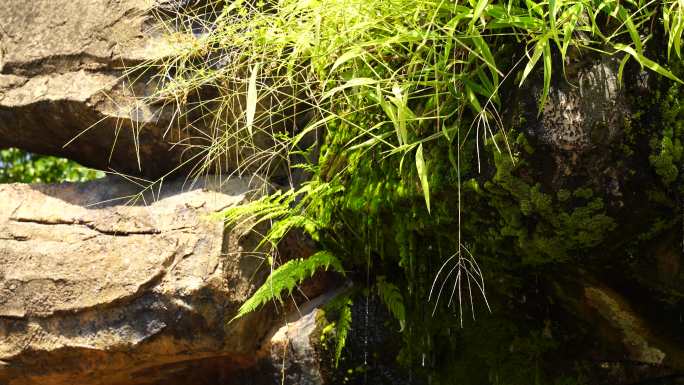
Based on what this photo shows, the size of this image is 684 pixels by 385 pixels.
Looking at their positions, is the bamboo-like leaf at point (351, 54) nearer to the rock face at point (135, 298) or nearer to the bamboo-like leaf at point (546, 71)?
the bamboo-like leaf at point (546, 71)

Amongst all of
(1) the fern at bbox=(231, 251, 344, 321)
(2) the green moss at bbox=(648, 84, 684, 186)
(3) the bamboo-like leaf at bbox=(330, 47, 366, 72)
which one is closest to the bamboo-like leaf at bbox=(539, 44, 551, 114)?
(2) the green moss at bbox=(648, 84, 684, 186)

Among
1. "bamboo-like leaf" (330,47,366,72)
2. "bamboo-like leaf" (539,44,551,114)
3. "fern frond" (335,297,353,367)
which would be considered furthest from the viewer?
"fern frond" (335,297,353,367)

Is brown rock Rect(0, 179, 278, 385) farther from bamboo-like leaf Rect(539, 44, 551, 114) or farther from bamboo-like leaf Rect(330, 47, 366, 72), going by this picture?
bamboo-like leaf Rect(539, 44, 551, 114)

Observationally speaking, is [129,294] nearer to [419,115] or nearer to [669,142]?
[419,115]

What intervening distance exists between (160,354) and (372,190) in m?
1.20

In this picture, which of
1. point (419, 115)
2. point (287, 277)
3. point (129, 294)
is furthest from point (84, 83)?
point (419, 115)

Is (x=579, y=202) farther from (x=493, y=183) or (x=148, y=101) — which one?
(x=148, y=101)

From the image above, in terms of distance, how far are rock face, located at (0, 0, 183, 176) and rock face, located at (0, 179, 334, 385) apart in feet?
1.00

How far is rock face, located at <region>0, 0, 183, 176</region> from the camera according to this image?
3.50 metres

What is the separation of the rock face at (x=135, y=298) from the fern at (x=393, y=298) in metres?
0.40

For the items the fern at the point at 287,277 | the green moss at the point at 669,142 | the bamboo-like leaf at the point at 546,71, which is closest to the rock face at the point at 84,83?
the fern at the point at 287,277

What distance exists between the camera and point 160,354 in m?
3.29

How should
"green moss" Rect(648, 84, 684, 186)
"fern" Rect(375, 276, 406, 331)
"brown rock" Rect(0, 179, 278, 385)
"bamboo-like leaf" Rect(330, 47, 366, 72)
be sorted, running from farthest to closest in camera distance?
"brown rock" Rect(0, 179, 278, 385), "fern" Rect(375, 276, 406, 331), "bamboo-like leaf" Rect(330, 47, 366, 72), "green moss" Rect(648, 84, 684, 186)

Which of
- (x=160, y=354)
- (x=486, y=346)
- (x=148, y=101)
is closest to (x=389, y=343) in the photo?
(x=486, y=346)
